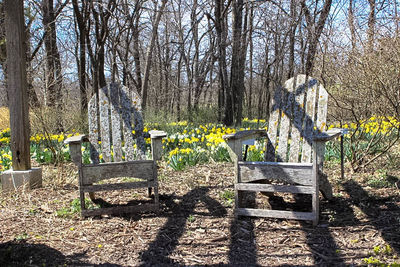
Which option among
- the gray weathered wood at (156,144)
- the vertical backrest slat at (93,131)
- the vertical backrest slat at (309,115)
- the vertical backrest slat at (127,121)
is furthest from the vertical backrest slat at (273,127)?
the vertical backrest slat at (93,131)

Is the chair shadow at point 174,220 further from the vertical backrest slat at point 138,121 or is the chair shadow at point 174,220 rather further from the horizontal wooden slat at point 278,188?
the vertical backrest slat at point 138,121

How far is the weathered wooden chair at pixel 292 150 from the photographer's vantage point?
7.13ft

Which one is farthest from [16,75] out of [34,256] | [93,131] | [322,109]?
[322,109]

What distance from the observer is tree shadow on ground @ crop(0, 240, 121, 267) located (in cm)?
171

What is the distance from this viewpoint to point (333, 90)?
3.47 m

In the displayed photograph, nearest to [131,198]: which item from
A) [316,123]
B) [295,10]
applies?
[316,123]

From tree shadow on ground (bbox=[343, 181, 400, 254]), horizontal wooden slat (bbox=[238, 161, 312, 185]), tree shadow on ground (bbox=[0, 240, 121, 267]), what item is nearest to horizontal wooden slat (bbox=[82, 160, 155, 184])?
tree shadow on ground (bbox=[0, 240, 121, 267])

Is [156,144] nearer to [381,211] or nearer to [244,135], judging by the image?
[244,135]

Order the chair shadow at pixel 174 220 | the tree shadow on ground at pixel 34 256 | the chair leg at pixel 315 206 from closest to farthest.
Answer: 1. the tree shadow on ground at pixel 34 256
2. the chair shadow at pixel 174 220
3. the chair leg at pixel 315 206

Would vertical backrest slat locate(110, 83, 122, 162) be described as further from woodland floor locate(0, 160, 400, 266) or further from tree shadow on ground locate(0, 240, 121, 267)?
tree shadow on ground locate(0, 240, 121, 267)

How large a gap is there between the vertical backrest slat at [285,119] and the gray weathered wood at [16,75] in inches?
97.7

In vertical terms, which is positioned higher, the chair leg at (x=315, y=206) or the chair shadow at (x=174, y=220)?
the chair leg at (x=315, y=206)

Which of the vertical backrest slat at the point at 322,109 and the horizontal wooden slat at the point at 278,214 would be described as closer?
the horizontal wooden slat at the point at 278,214

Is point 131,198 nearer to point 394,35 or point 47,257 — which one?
point 47,257
